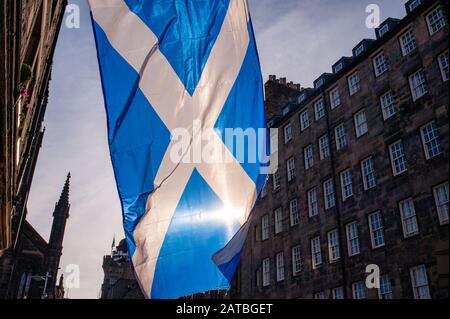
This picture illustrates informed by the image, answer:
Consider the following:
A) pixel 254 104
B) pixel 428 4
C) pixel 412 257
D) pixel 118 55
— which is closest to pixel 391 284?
pixel 412 257

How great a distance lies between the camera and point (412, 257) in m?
22.0

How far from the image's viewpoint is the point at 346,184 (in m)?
28.1

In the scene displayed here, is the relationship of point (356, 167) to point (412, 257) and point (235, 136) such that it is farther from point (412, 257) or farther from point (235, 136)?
point (235, 136)

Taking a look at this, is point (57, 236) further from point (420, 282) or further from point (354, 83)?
point (420, 282)

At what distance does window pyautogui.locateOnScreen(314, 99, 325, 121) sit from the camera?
32500 mm

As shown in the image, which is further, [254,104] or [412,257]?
[412,257]

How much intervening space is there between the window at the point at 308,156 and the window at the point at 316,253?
558 cm

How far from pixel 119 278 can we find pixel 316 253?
60.3 metres

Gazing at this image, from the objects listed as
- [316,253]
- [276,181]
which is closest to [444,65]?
[316,253]

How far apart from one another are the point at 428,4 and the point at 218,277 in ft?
81.3

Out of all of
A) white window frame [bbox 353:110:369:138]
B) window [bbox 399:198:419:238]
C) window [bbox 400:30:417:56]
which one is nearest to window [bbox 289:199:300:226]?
white window frame [bbox 353:110:369:138]

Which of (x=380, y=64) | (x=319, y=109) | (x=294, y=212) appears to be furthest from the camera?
(x=319, y=109)

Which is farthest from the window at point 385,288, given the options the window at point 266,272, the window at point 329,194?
the window at point 266,272
